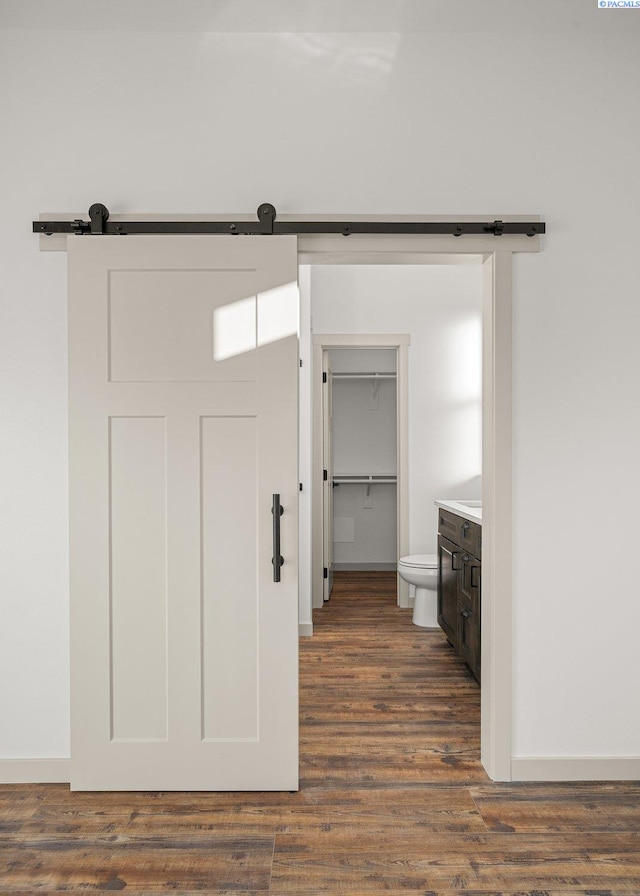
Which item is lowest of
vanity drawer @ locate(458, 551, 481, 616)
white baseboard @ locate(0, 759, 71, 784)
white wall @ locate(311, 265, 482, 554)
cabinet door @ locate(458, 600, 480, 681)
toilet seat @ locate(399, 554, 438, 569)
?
white baseboard @ locate(0, 759, 71, 784)

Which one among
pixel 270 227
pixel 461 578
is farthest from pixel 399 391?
pixel 270 227

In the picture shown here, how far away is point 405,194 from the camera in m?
2.79

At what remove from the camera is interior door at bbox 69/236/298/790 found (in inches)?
106

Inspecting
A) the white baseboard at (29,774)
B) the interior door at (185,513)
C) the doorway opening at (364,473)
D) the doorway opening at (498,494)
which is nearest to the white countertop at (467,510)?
the doorway opening at (498,494)

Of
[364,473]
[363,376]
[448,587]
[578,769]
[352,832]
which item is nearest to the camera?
[352,832]

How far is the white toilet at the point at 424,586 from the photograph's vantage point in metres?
5.03

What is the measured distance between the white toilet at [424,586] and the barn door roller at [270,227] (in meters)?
2.85

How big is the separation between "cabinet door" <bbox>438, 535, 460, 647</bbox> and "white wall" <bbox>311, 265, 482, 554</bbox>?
1074 millimetres

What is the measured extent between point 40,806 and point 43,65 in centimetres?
283

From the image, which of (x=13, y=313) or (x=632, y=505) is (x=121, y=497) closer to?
(x=13, y=313)

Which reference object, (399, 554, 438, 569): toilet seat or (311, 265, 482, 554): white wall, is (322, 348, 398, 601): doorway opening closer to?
(311, 265, 482, 554): white wall

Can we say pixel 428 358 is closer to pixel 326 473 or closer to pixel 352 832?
pixel 326 473

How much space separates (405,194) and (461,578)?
2.24 m

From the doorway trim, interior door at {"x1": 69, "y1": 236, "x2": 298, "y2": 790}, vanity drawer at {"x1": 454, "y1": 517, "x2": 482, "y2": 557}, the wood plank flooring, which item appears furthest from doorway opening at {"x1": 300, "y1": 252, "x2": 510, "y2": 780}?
the doorway trim
